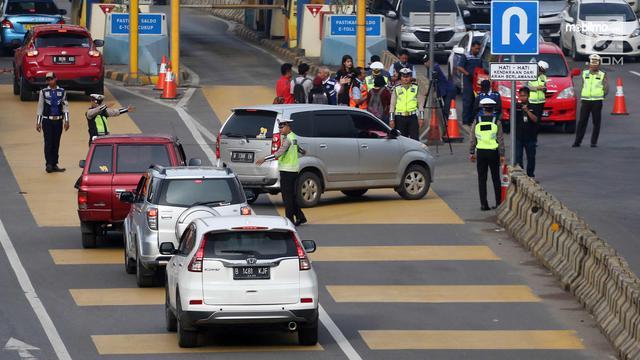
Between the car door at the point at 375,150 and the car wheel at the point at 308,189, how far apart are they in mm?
798

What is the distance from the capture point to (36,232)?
24.1 meters

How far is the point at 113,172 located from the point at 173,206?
10.1ft

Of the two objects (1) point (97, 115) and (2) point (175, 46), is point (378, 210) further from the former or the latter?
(2) point (175, 46)

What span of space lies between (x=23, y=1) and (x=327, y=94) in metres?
22.3


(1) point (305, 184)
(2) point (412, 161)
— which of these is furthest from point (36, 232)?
(2) point (412, 161)

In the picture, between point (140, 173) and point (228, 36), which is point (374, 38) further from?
point (140, 173)

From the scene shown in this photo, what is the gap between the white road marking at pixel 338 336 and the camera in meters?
16.5

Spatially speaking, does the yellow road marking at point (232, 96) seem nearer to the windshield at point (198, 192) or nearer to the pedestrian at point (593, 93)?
the pedestrian at point (593, 93)

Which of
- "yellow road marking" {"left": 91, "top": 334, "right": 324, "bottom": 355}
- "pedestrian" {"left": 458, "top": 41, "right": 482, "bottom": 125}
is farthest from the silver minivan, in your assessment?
"pedestrian" {"left": 458, "top": 41, "right": 482, "bottom": 125}

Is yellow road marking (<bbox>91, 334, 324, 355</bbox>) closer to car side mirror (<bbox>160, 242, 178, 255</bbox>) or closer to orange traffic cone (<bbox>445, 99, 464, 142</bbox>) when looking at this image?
car side mirror (<bbox>160, 242, 178, 255</bbox>)

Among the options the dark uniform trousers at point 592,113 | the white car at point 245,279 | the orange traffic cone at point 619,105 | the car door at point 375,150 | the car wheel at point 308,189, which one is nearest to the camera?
the white car at point 245,279

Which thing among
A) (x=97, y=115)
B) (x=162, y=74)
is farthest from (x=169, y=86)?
(x=97, y=115)

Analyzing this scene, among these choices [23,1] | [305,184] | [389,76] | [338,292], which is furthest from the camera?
[23,1]

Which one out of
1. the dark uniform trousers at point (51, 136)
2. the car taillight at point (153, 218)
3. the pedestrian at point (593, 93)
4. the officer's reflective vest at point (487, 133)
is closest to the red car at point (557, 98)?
the pedestrian at point (593, 93)
